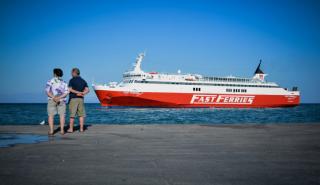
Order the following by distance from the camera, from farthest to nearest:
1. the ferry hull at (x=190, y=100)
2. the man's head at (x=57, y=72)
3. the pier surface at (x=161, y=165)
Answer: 1. the ferry hull at (x=190, y=100)
2. the man's head at (x=57, y=72)
3. the pier surface at (x=161, y=165)

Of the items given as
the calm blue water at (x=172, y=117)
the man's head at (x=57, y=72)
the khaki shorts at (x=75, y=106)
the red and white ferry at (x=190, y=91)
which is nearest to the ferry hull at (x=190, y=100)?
the red and white ferry at (x=190, y=91)

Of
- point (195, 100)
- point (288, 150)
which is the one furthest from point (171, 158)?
point (195, 100)

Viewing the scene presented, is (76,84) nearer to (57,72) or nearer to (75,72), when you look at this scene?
(75,72)

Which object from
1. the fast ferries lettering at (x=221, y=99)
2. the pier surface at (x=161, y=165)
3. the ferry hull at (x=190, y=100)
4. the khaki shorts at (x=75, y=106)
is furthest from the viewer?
the fast ferries lettering at (x=221, y=99)

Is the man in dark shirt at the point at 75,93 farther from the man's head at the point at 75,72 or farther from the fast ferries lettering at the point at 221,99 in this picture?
the fast ferries lettering at the point at 221,99

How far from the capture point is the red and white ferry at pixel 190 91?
132 ft

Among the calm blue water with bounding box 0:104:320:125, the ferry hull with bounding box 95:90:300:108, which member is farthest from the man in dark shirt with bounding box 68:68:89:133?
the ferry hull with bounding box 95:90:300:108

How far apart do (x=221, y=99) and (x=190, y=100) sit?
727 centimetres

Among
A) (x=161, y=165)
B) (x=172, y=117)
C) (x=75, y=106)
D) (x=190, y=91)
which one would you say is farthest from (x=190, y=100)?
(x=161, y=165)

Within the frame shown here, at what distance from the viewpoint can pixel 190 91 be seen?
1785 inches

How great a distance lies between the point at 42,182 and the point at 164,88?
40.3 meters

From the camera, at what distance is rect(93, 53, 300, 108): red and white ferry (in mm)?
40316

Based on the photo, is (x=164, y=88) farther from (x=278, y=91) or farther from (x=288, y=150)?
(x=288, y=150)

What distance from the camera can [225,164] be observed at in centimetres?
299
